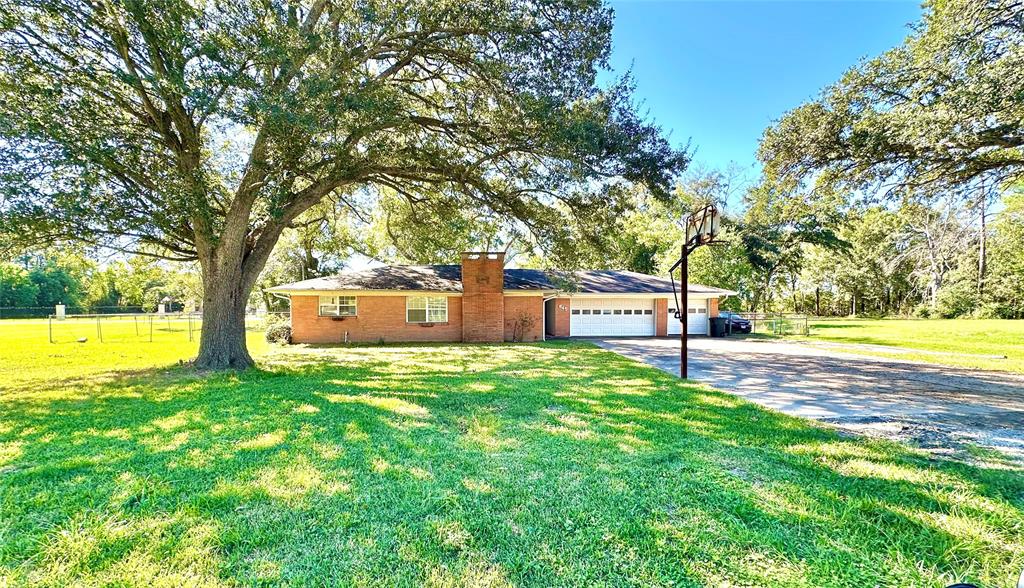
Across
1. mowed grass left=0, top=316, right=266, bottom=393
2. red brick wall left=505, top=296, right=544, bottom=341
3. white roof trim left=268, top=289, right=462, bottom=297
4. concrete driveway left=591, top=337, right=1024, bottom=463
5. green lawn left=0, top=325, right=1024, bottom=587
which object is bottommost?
concrete driveway left=591, top=337, right=1024, bottom=463

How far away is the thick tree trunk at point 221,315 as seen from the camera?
9211 millimetres

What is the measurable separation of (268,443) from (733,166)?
34310 mm

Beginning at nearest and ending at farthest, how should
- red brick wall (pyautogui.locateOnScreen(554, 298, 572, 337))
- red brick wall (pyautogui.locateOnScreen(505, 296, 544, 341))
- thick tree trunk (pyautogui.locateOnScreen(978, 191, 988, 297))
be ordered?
red brick wall (pyautogui.locateOnScreen(505, 296, 544, 341)), red brick wall (pyautogui.locateOnScreen(554, 298, 572, 337)), thick tree trunk (pyautogui.locateOnScreen(978, 191, 988, 297))

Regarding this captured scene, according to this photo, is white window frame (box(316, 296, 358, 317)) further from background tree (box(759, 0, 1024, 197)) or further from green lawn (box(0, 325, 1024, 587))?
background tree (box(759, 0, 1024, 197))

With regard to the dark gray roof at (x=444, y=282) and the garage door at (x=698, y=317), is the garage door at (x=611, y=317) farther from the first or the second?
the garage door at (x=698, y=317)

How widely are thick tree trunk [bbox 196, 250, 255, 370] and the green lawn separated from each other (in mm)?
3128

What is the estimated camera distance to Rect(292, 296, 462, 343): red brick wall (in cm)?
1641

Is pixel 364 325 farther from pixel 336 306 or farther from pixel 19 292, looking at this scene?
pixel 19 292

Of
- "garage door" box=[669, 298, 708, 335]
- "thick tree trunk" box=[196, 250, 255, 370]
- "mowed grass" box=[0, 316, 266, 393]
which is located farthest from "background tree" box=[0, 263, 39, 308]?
"garage door" box=[669, 298, 708, 335]

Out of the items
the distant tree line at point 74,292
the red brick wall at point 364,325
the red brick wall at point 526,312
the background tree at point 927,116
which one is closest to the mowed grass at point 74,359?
the red brick wall at point 364,325

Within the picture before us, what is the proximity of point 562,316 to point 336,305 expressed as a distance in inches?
405

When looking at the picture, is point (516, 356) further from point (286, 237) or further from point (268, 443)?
point (286, 237)

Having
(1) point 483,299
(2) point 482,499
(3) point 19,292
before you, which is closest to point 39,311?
(3) point 19,292

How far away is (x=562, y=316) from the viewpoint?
61.5 ft
